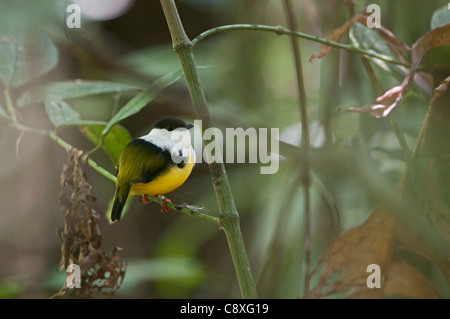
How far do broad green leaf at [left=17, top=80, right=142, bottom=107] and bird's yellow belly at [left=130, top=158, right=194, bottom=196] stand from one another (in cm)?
12

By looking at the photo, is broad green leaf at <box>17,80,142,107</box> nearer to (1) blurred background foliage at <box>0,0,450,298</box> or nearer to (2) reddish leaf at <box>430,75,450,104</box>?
(1) blurred background foliage at <box>0,0,450,298</box>

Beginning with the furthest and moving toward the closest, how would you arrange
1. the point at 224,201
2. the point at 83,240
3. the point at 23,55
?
1. the point at 23,55
2. the point at 83,240
3. the point at 224,201

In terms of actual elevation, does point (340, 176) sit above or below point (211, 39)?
below

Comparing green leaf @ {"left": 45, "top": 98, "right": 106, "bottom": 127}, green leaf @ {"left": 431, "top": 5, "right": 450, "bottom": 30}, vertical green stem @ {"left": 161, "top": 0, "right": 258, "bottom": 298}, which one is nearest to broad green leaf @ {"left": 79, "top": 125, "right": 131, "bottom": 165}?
green leaf @ {"left": 45, "top": 98, "right": 106, "bottom": 127}

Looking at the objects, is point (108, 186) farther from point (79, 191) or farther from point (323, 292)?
point (323, 292)

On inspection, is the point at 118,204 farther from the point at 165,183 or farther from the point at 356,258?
the point at 356,258

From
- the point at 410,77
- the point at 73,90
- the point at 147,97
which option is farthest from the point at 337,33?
the point at 73,90

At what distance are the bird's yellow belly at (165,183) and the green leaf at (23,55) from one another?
243 mm

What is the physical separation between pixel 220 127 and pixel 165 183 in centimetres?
24

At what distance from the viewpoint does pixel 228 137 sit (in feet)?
2.45

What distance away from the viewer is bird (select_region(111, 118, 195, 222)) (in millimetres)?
533

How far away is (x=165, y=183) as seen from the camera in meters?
0.53

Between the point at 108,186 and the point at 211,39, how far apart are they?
0.31 metres
